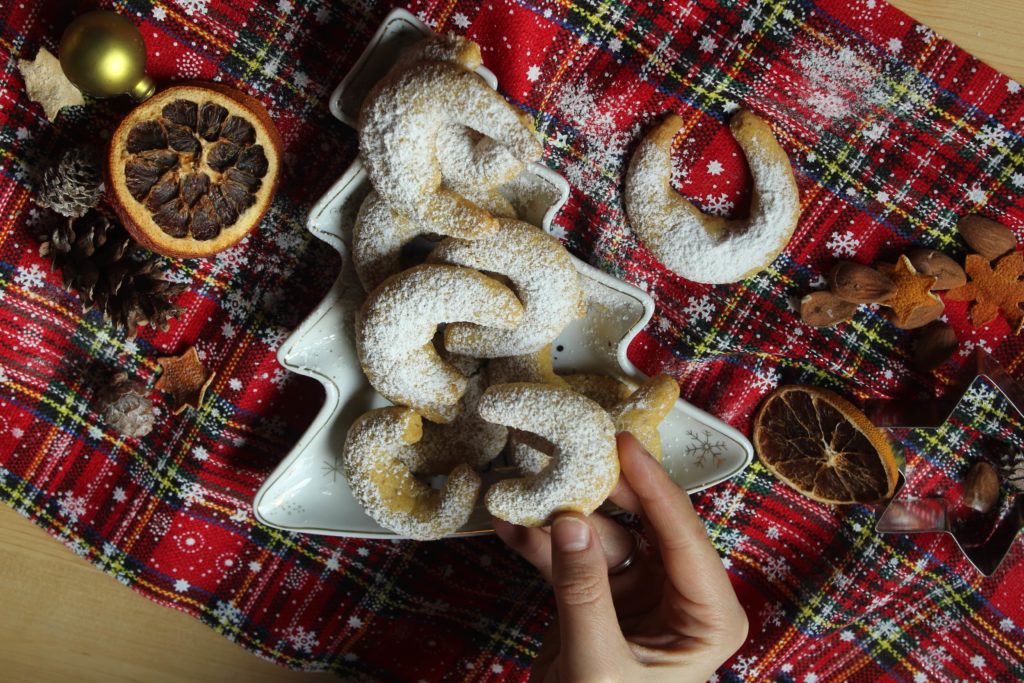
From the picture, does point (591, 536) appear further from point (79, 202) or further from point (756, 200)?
point (79, 202)

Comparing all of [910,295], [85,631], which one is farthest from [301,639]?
[910,295]

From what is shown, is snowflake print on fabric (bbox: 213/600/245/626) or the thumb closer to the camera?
the thumb

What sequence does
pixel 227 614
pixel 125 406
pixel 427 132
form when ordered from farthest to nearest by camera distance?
1. pixel 227 614
2. pixel 125 406
3. pixel 427 132

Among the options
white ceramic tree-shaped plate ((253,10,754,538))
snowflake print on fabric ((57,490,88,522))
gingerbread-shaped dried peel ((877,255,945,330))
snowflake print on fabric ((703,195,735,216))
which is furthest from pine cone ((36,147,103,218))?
gingerbread-shaped dried peel ((877,255,945,330))

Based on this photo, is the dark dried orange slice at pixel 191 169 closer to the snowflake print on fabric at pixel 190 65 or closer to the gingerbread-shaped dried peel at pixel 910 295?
the snowflake print on fabric at pixel 190 65

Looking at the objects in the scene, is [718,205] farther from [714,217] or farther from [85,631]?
[85,631]

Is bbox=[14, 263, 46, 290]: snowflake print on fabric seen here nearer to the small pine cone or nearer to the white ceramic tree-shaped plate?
the small pine cone

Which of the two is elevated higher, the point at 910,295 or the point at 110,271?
the point at 910,295
